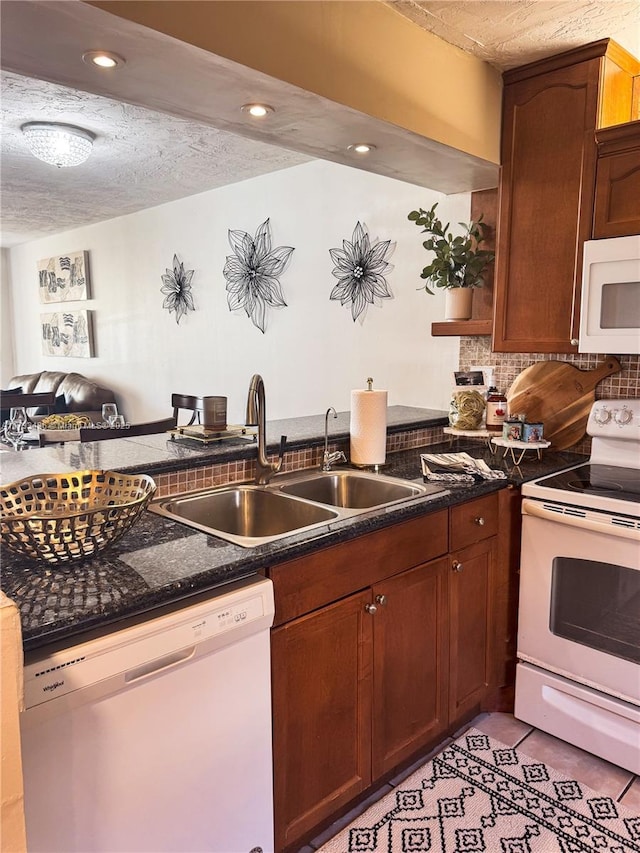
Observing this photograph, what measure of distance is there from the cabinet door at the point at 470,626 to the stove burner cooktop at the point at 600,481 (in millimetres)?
326

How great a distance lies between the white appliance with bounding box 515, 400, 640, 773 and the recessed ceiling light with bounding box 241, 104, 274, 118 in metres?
1.52

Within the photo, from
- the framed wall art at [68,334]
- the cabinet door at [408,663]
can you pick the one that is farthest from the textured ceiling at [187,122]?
the cabinet door at [408,663]

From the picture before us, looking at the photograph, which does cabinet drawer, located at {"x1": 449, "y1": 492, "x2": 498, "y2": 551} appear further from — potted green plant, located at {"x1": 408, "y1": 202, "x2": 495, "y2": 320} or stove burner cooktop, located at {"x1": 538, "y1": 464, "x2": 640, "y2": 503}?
potted green plant, located at {"x1": 408, "y1": 202, "x2": 495, "y2": 320}

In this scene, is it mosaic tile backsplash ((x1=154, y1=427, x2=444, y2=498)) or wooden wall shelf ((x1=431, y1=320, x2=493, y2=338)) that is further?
wooden wall shelf ((x1=431, y1=320, x2=493, y2=338))

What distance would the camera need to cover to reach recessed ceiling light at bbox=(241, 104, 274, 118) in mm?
1823

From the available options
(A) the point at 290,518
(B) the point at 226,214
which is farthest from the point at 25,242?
(A) the point at 290,518

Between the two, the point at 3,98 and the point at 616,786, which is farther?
the point at 3,98

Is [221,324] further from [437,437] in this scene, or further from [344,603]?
[344,603]

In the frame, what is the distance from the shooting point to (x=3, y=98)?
275cm

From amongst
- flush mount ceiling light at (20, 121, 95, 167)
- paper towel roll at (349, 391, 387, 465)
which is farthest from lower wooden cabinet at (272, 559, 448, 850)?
flush mount ceiling light at (20, 121, 95, 167)

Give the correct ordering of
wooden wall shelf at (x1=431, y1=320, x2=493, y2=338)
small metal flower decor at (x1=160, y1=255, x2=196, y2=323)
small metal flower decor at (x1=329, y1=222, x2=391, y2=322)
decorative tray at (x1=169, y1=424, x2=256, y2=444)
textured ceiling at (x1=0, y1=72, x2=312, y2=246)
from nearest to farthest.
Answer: decorative tray at (x1=169, y1=424, x2=256, y2=444) < wooden wall shelf at (x1=431, y1=320, x2=493, y2=338) < textured ceiling at (x1=0, y1=72, x2=312, y2=246) < small metal flower decor at (x1=329, y1=222, x2=391, y2=322) < small metal flower decor at (x1=160, y1=255, x2=196, y2=323)

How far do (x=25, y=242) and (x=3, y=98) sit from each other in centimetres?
488

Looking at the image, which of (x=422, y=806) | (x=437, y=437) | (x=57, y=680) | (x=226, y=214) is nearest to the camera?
(x=57, y=680)

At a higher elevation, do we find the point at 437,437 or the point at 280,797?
the point at 437,437
